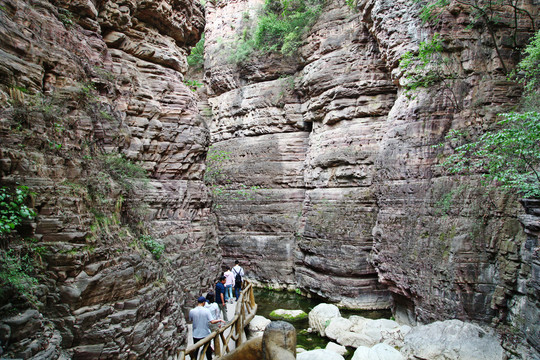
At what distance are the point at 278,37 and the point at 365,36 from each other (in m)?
6.52

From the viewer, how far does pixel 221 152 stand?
69.8ft

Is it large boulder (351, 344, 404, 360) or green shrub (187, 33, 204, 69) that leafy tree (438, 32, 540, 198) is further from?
green shrub (187, 33, 204, 69)

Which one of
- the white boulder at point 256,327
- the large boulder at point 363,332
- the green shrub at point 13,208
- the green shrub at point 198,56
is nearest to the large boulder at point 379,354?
the large boulder at point 363,332

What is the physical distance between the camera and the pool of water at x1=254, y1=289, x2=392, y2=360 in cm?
1145

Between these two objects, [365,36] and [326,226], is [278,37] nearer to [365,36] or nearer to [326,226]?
[365,36]

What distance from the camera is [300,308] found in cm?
1500

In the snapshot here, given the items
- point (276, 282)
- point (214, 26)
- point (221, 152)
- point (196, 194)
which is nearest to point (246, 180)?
point (221, 152)

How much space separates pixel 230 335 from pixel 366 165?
10.7m

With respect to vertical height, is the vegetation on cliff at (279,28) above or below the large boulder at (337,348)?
above

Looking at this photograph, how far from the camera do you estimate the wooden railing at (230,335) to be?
19.1 ft

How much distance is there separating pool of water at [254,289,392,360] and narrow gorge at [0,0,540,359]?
501mm

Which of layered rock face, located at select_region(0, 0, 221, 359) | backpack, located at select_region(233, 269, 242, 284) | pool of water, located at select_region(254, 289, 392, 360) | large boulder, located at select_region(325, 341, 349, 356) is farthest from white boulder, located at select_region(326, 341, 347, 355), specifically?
layered rock face, located at select_region(0, 0, 221, 359)

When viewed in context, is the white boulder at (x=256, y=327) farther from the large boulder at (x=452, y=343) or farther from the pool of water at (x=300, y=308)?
the large boulder at (x=452, y=343)

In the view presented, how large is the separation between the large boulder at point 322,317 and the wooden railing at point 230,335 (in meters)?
2.56
